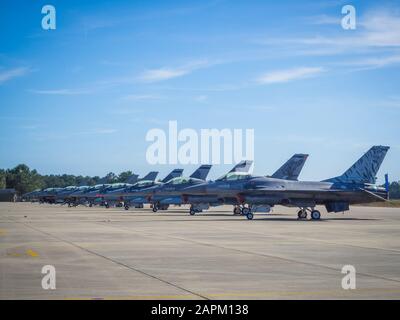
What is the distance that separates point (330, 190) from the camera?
40531 millimetres

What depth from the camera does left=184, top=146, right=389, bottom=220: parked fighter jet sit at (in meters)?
40.6

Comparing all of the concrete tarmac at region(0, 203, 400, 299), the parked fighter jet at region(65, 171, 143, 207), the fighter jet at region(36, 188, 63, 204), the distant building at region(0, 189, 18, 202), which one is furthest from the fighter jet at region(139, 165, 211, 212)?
the distant building at region(0, 189, 18, 202)

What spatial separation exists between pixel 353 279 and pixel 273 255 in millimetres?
5078

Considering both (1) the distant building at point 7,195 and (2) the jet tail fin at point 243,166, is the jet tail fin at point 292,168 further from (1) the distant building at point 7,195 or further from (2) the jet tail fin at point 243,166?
(1) the distant building at point 7,195

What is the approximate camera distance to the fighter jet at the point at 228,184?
43.5 metres

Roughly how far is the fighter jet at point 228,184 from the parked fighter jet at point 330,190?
4.22 ft

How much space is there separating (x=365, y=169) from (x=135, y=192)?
35414 mm

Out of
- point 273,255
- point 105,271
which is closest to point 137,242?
point 273,255

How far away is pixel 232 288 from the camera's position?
1189cm

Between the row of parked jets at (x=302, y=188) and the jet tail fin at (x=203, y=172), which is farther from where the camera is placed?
the jet tail fin at (x=203, y=172)

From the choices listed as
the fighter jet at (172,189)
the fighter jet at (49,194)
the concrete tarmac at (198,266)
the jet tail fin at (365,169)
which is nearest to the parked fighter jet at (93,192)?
the fighter jet at (49,194)
